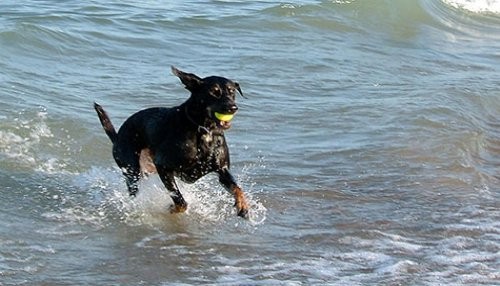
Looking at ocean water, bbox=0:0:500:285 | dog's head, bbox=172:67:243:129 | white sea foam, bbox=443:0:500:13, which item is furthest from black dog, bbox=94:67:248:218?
white sea foam, bbox=443:0:500:13

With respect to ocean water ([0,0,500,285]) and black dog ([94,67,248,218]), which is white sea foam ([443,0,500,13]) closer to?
ocean water ([0,0,500,285])

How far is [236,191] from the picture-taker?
7.27 m

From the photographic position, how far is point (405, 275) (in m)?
6.37

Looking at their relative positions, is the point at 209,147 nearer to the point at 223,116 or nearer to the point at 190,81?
the point at 223,116

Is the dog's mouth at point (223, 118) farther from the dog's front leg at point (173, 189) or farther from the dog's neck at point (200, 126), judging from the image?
the dog's front leg at point (173, 189)

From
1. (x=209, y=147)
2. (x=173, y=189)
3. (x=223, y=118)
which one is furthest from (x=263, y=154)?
(x=223, y=118)

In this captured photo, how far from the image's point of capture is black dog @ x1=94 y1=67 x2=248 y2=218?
23.0ft

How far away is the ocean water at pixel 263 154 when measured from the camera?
6.59m

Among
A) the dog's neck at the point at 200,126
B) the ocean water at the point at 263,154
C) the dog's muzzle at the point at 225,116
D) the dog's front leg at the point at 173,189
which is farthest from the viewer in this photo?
the dog's front leg at the point at 173,189

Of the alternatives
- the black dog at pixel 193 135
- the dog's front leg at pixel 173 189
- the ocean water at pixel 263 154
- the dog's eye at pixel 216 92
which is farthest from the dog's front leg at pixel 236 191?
the dog's eye at pixel 216 92

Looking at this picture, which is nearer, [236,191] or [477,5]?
[236,191]

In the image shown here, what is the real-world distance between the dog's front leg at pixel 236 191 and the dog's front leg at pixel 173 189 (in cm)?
35

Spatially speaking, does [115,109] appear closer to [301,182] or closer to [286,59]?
[301,182]

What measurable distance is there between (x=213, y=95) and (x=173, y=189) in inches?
34.4
